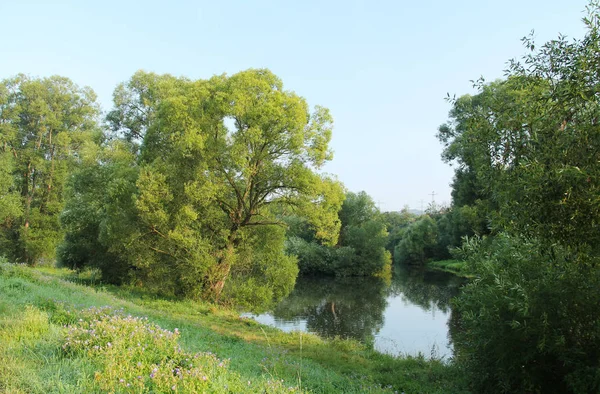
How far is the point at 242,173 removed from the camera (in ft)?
58.3

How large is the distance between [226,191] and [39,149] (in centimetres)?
2424

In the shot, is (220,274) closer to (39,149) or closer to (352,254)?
(39,149)

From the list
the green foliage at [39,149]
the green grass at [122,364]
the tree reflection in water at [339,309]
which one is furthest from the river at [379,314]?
the green foliage at [39,149]

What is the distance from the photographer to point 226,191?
60.3ft

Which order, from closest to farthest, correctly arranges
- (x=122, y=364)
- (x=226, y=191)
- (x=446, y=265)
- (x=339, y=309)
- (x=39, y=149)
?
1. (x=122, y=364)
2. (x=226, y=191)
3. (x=339, y=309)
4. (x=39, y=149)
5. (x=446, y=265)

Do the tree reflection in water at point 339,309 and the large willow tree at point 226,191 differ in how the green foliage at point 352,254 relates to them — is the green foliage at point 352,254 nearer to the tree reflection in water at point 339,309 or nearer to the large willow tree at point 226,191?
the tree reflection in water at point 339,309

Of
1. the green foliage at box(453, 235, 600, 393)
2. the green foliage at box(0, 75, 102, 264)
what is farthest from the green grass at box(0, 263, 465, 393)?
the green foliage at box(0, 75, 102, 264)

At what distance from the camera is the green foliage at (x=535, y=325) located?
22.2ft

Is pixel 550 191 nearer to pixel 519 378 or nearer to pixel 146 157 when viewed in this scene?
pixel 519 378

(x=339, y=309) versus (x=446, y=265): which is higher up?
(x=446, y=265)

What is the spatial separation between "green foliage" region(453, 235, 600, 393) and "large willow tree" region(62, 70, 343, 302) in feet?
33.8

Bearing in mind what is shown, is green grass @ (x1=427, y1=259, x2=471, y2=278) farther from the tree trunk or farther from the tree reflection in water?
the tree trunk

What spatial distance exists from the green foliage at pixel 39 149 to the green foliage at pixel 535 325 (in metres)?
32.3

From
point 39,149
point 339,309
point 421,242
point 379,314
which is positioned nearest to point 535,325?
point 379,314
